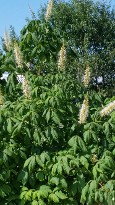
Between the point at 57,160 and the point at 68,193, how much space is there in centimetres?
37

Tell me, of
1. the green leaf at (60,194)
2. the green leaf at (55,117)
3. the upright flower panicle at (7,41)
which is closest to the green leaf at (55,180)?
the green leaf at (60,194)

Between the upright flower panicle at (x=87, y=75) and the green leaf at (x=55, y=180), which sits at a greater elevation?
the upright flower panicle at (x=87, y=75)

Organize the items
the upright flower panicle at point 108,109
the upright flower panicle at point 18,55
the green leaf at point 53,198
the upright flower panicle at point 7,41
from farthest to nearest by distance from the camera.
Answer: the upright flower panicle at point 7,41
the upright flower panicle at point 18,55
the upright flower panicle at point 108,109
the green leaf at point 53,198

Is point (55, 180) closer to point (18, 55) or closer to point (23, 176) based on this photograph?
point (23, 176)

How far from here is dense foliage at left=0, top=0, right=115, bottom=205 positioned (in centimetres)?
400

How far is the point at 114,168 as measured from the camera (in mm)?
4164

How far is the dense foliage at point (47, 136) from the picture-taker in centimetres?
400

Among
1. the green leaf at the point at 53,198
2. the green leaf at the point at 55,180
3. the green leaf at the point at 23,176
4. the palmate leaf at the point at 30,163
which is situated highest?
the palmate leaf at the point at 30,163

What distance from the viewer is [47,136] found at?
13.6 ft

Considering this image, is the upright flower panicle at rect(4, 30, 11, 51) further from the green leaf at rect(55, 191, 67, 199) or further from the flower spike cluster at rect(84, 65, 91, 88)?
the green leaf at rect(55, 191, 67, 199)

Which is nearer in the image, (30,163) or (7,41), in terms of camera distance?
(30,163)

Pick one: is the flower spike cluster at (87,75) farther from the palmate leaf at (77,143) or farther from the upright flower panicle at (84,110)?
the palmate leaf at (77,143)

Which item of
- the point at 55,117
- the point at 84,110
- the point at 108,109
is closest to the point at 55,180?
the point at 55,117

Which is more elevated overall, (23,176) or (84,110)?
→ (84,110)
